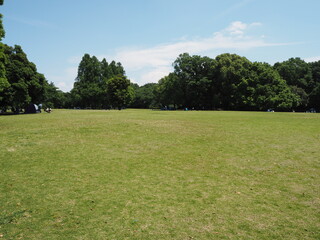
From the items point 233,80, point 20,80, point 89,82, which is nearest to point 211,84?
point 233,80

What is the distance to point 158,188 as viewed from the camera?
8617mm

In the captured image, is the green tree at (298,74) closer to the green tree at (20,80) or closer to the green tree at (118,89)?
the green tree at (118,89)

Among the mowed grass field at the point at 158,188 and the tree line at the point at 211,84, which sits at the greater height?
the tree line at the point at 211,84

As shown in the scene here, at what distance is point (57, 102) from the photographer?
12438cm

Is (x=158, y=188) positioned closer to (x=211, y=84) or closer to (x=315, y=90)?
(x=211, y=84)

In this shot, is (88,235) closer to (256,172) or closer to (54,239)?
(54,239)

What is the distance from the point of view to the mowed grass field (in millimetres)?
5883

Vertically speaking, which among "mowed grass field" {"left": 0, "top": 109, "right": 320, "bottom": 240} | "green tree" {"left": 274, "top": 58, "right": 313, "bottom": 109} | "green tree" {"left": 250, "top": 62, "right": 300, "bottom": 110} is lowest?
"mowed grass field" {"left": 0, "top": 109, "right": 320, "bottom": 240}

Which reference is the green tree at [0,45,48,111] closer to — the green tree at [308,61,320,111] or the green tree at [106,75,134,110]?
Answer: the green tree at [106,75,134,110]

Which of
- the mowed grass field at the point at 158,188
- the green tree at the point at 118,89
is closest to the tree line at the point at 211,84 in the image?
the green tree at the point at 118,89

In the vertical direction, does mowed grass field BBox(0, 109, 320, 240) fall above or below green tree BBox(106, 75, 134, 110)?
below

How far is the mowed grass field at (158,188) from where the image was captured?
19.3 ft

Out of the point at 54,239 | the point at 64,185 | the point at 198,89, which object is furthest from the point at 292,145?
the point at 198,89

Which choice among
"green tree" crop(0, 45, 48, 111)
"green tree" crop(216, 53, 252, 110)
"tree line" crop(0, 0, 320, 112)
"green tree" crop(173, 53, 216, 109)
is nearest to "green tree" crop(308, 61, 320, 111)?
"tree line" crop(0, 0, 320, 112)
